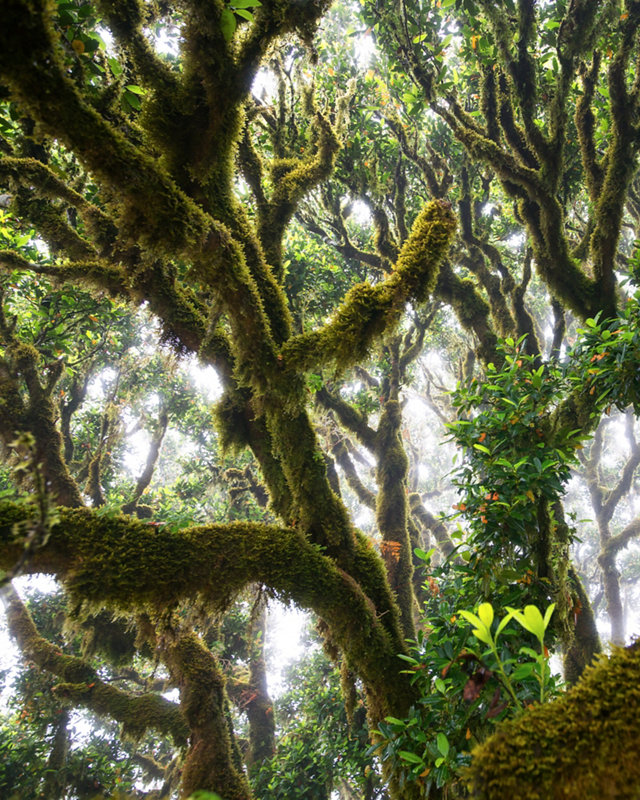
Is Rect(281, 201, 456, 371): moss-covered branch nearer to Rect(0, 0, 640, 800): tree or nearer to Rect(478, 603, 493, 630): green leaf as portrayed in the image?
Rect(0, 0, 640, 800): tree

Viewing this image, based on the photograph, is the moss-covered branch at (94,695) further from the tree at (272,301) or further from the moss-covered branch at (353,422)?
the moss-covered branch at (353,422)

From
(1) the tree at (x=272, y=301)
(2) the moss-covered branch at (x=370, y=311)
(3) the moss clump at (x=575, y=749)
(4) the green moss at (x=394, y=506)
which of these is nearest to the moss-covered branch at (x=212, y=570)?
(1) the tree at (x=272, y=301)

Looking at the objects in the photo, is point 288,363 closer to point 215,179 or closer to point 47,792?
point 215,179

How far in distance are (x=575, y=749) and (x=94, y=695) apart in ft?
23.6

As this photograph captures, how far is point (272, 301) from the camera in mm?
3240

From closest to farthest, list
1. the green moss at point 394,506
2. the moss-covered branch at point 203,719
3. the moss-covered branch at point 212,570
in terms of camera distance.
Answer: the moss-covered branch at point 212,570
the moss-covered branch at point 203,719
the green moss at point 394,506

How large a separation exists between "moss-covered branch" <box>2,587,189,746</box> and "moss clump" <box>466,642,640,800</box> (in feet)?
19.9

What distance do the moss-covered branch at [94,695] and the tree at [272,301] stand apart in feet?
0.11

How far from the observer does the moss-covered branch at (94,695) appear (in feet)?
18.9

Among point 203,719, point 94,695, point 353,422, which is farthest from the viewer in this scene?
point 353,422

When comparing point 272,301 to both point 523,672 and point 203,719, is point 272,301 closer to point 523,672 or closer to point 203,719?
point 523,672

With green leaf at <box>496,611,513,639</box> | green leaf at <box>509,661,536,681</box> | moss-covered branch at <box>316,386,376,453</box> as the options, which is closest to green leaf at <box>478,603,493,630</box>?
green leaf at <box>496,611,513,639</box>

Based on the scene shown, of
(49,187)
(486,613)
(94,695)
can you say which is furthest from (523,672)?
(94,695)

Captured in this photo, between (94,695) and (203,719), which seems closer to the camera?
(203,719)
